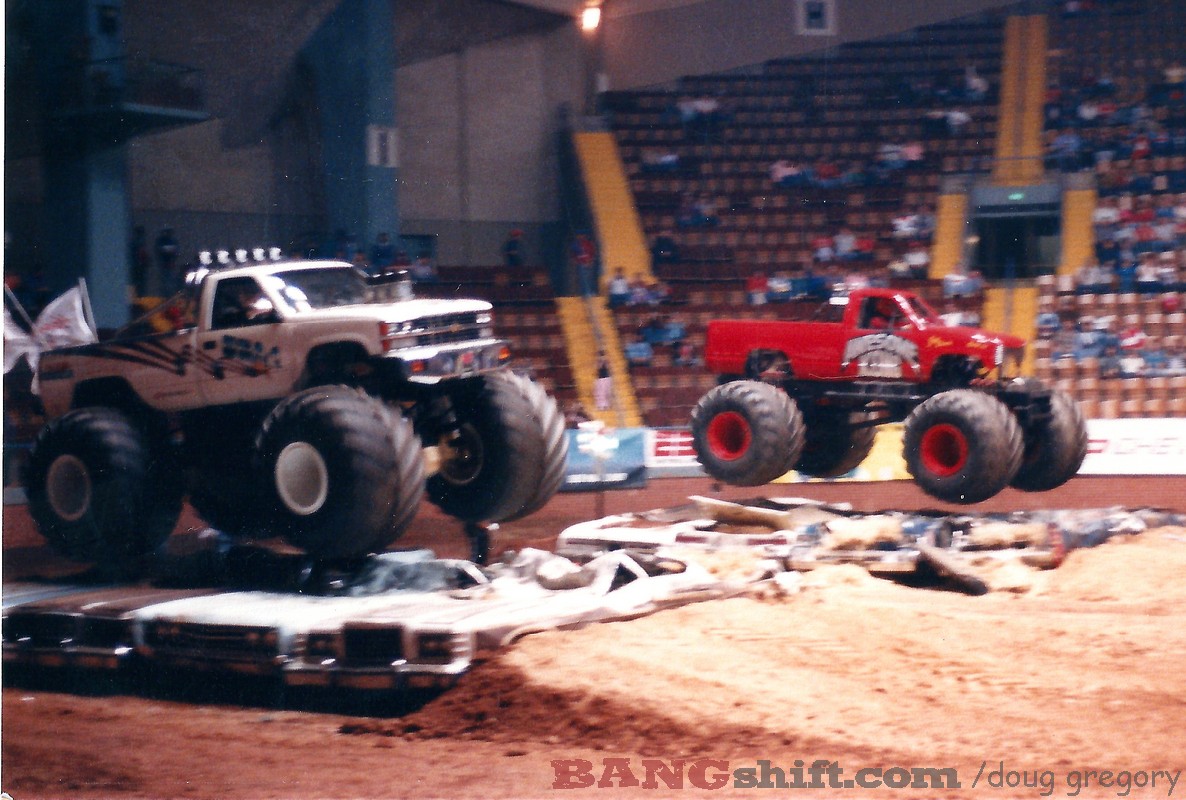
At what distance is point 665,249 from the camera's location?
1088cm

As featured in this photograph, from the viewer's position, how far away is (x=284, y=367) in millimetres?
8070

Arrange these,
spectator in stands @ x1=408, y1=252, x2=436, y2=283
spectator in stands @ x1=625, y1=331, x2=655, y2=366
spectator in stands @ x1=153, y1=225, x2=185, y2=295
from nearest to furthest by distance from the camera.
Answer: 1. spectator in stands @ x1=153, y1=225, x2=185, y2=295
2. spectator in stands @ x1=408, y1=252, x2=436, y2=283
3. spectator in stands @ x1=625, y1=331, x2=655, y2=366

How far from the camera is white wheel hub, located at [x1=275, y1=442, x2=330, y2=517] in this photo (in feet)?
25.1

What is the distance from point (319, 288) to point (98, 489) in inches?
75.9

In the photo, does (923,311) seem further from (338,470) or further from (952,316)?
(338,470)

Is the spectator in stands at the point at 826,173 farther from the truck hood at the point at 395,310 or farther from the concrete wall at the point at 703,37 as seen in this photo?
the truck hood at the point at 395,310

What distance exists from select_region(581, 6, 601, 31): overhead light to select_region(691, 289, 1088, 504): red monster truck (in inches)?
127

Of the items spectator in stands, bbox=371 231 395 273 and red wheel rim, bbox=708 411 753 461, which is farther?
red wheel rim, bbox=708 411 753 461

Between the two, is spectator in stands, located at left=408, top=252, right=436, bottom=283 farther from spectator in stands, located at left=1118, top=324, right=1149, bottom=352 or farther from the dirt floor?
spectator in stands, located at left=1118, top=324, right=1149, bottom=352

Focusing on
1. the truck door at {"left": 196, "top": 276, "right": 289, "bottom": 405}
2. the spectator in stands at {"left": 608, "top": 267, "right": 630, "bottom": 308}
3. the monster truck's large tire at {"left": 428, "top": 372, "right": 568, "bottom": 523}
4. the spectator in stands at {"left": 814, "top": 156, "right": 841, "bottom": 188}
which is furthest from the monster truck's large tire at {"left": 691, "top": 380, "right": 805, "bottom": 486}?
the truck door at {"left": 196, "top": 276, "right": 289, "bottom": 405}

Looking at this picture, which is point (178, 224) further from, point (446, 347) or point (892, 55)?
point (892, 55)

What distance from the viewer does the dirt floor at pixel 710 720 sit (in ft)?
19.5

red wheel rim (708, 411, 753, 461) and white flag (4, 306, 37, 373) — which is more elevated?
white flag (4, 306, 37, 373)

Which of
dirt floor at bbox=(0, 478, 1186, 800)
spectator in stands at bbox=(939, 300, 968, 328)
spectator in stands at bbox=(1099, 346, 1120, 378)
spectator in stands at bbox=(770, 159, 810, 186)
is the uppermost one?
spectator in stands at bbox=(770, 159, 810, 186)
